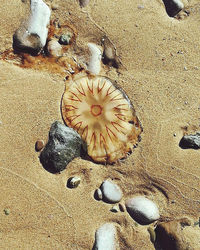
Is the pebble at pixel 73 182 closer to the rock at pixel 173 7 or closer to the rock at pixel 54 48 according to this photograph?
the rock at pixel 54 48

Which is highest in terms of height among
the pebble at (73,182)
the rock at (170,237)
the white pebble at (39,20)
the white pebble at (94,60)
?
the white pebble at (39,20)

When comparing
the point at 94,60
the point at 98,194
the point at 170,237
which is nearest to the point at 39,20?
the point at 94,60

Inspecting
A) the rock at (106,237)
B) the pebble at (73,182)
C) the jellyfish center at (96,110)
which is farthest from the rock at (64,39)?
the rock at (106,237)

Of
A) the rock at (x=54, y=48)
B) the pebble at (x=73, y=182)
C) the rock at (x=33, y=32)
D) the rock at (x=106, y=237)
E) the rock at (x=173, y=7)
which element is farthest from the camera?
the rock at (x=173, y=7)

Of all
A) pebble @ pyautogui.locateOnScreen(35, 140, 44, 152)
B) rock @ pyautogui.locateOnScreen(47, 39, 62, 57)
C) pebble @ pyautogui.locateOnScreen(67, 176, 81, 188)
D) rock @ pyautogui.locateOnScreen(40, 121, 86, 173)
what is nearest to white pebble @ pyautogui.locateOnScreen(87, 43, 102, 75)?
rock @ pyautogui.locateOnScreen(47, 39, 62, 57)

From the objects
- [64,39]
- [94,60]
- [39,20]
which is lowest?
[94,60]

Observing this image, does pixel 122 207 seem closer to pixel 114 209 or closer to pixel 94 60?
pixel 114 209
